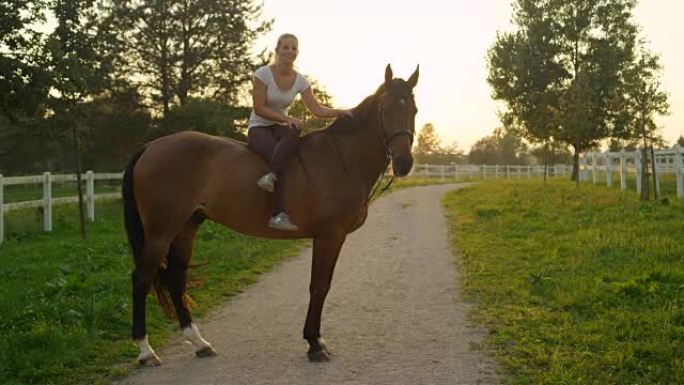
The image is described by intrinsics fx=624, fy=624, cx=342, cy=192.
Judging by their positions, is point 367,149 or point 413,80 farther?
point 367,149

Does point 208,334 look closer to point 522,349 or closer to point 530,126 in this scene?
point 522,349

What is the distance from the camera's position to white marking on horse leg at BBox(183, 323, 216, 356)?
5.41 m

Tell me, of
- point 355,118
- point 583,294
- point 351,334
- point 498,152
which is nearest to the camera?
point 355,118

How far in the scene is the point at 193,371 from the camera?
16.4ft

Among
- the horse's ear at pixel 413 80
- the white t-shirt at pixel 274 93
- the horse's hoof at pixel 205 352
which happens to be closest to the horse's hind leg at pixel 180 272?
the horse's hoof at pixel 205 352

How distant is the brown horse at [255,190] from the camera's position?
5.45 m

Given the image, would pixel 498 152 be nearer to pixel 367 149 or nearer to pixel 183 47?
pixel 183 47

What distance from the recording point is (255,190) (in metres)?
5.62

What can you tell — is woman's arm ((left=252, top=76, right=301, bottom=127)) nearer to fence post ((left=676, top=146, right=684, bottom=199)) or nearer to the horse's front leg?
the horse's front leg

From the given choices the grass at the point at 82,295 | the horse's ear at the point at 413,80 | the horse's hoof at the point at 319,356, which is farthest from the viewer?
the horse's ear at the point at 413,80

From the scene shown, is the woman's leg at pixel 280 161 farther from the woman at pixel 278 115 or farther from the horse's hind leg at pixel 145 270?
the horse's hind leg at pixel 145 270

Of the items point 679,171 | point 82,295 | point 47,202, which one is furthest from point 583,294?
point 679,171

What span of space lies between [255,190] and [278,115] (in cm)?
71

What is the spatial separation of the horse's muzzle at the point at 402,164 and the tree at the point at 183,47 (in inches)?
951
